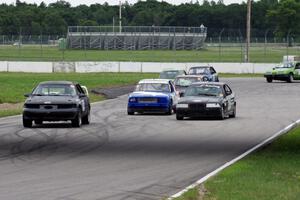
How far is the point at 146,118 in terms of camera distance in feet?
109

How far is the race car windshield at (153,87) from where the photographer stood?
3647 centimetres

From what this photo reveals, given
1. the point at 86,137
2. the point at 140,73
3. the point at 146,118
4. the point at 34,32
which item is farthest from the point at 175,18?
the point at 86,137

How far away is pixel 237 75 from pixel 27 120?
2058 inches

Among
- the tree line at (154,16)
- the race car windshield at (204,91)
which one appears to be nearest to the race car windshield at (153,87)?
the race car windshield at (204,91)

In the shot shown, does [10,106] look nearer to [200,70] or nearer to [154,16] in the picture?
[200,70]

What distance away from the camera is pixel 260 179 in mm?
15125

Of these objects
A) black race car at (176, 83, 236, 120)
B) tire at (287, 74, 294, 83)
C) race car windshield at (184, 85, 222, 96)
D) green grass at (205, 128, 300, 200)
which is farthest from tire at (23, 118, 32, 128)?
tire at (287, 74, 294, 83)

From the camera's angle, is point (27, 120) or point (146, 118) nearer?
point (27, 120)

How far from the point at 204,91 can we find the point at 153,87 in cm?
392

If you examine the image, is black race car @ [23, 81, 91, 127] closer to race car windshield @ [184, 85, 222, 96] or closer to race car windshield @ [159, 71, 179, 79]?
race car windshield @ [184, 85, 222, 96]

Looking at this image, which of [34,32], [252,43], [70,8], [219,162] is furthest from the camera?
[70,8]

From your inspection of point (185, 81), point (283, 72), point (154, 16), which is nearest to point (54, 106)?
A: point (185, 81)

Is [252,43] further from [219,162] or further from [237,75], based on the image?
[219,162]

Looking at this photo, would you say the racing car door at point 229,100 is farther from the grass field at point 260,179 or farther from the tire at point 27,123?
the grass field at point 260,179
